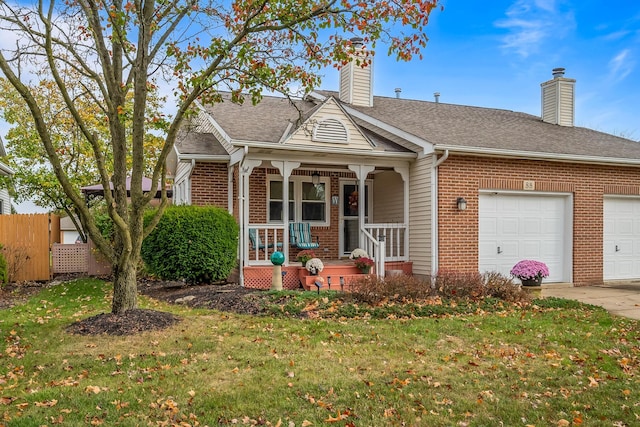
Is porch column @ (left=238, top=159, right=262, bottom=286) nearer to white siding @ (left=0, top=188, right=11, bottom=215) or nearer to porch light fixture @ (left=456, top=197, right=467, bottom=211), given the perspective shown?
porch light fixture @ (left=456, top=197, right=467, bottom=211)

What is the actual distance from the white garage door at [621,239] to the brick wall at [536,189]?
36 cm

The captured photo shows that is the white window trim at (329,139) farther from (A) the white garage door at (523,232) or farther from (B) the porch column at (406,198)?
(A) the white garage door at (523,232)

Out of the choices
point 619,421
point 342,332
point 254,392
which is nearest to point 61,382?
point 254,392

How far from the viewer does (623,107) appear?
2488 centimetres

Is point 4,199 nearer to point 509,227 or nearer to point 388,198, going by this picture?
point 388,198

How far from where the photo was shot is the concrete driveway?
9188 millimetres

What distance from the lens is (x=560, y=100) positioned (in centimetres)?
1608

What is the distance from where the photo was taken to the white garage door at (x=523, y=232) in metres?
12.0

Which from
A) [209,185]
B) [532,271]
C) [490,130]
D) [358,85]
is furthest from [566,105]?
[209,185]

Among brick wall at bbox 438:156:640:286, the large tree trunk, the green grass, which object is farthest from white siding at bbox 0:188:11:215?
brick wall at bbox 438:156:640:286

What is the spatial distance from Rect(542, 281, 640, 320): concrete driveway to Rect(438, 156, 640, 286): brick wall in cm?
57

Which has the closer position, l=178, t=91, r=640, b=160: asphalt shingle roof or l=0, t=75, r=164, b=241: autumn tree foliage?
l=178, t=91, r=640, b=160: asphalt shingle roof

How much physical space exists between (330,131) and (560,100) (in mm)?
8688

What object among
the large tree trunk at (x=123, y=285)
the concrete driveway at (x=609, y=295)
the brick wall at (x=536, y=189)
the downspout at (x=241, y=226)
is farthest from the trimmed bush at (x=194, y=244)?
the concrete driveway at (x=609, y=295)
